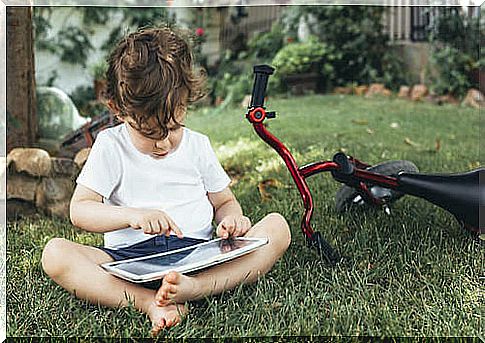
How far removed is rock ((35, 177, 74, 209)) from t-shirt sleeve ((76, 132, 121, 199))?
2.05 ft

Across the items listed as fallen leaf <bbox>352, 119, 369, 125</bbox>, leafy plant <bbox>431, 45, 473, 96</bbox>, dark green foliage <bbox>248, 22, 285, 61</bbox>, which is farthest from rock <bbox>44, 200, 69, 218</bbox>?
leafy plant <bbox>431, 45, 473, 96</bbox>

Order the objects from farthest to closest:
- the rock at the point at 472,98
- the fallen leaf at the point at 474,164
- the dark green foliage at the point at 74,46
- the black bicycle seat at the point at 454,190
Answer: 1. the rock at the point at 472,98
2. the dark green foliage at the point at 74,46
3. the fallen leaf at the point at 474,164
4. the black bicycle seat at the point at 454,190

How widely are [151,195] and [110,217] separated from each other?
130 mm

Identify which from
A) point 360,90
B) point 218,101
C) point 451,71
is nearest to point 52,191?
point 218,101

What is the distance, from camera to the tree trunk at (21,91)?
6.81ft

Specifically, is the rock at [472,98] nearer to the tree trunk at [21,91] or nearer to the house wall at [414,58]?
the house wall at [414,58]

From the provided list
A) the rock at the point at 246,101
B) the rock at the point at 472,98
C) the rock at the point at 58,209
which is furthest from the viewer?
the rock at the point at 472,98

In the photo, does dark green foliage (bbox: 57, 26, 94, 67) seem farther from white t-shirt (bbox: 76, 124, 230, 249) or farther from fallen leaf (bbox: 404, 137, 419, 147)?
white t-shirt (bbox: 76, 124, 230, 249)

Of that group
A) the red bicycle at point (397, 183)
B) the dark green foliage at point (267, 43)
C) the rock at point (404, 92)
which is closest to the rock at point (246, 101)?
the dark green foliage at point (267, 43)

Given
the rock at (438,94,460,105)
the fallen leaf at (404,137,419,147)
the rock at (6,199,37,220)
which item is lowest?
the rock at (6,199,37,220)

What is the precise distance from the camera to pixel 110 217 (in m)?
1.39

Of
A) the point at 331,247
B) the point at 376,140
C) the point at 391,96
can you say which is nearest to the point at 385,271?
the point at 331,247

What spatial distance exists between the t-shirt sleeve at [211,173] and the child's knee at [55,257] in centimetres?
34

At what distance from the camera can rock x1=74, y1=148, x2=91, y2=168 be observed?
2.11 m
